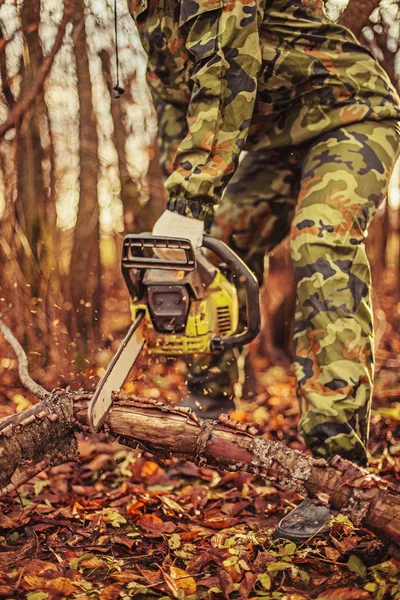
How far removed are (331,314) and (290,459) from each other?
0.62 m

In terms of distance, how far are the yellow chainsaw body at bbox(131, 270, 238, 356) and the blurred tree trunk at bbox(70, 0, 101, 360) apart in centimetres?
184

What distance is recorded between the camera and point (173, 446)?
83.3 inches

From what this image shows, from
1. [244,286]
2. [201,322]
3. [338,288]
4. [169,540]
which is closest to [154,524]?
[169,540]

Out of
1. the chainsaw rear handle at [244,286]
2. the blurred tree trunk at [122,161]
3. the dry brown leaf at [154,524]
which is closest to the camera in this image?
the dry brown leaf at [154,524]

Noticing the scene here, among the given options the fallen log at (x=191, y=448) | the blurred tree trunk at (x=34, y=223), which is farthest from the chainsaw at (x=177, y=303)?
the blurred tree trunk at (x=34, y=223)

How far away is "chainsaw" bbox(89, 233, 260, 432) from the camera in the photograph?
2.34m

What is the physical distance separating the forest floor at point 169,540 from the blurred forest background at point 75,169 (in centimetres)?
107

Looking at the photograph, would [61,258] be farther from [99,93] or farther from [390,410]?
[390,410]

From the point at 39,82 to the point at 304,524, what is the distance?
123 inches

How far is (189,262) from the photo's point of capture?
7.68 ft

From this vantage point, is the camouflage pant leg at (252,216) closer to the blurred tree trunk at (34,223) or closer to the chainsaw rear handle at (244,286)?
the chainsaw rear handle at (244,286)

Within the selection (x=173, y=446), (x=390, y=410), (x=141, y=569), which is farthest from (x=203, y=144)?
(x=390, y=410)

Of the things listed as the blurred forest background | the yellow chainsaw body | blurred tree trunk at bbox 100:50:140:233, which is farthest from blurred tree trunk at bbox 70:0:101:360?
the yellow chainsaw body

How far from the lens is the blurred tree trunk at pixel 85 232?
4426mm
